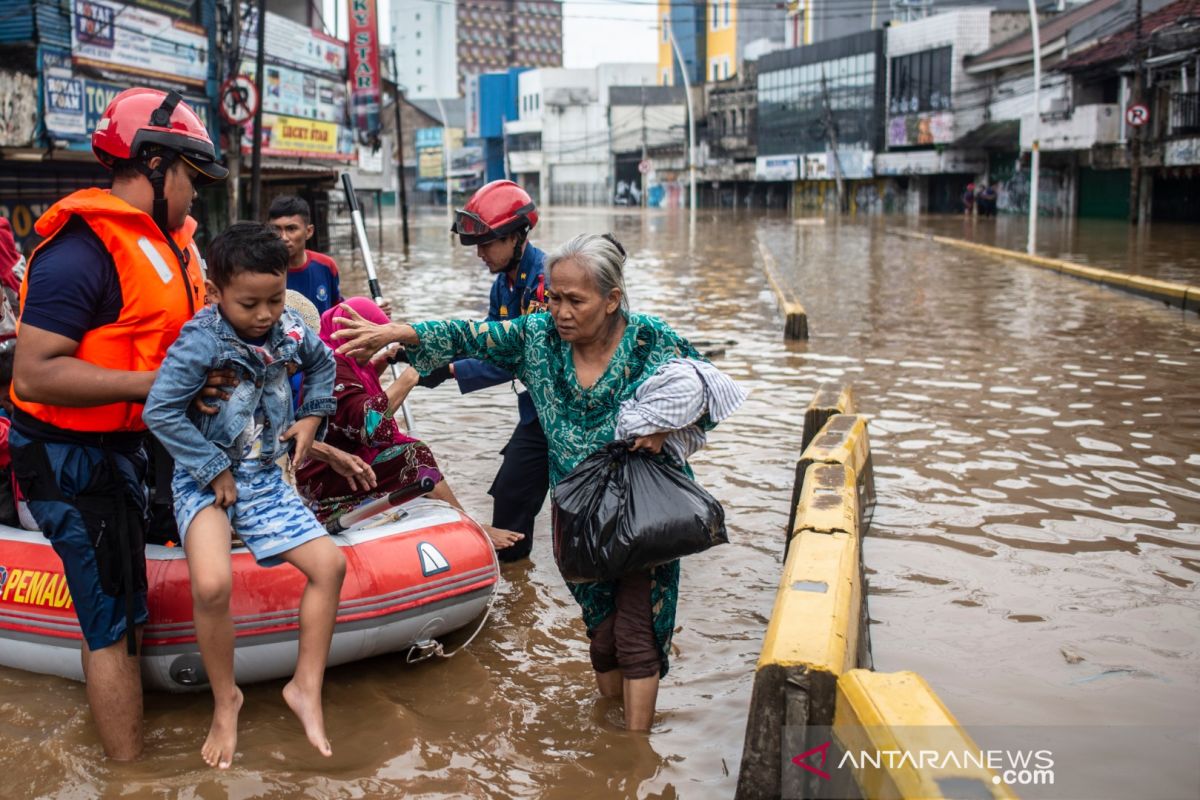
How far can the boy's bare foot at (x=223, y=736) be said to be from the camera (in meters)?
3.36

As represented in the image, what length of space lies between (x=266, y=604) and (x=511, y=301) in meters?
1.96

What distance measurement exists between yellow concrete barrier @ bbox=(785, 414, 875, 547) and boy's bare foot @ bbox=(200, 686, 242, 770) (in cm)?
266

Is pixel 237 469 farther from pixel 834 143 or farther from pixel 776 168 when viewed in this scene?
pixel 776 168

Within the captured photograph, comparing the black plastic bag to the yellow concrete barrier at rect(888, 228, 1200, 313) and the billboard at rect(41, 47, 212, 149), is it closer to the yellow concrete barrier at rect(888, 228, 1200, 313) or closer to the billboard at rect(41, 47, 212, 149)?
the yellow concrete barrier at rect(888, 228, 1200, 313)

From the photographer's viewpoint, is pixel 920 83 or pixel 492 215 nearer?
pixel 492 215

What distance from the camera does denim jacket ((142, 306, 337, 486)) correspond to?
3.36 metres

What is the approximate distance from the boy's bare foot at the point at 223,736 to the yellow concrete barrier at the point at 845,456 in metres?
2.66

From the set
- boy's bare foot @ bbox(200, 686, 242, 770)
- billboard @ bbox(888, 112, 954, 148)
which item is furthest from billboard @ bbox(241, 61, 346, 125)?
billboard @ bbox(888, 112, 954, 148)

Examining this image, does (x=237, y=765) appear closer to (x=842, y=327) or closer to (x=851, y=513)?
(x=851, y=513)

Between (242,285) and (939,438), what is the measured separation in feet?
18.0

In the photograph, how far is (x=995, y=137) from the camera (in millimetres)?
46375

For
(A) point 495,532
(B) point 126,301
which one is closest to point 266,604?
(B) point 126,301

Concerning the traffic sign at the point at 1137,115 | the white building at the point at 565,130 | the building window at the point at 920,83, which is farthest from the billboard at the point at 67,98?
the white building at the point at 565,130

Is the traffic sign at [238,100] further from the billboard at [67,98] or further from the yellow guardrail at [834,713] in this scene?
the yellow guardrail at [834,713]
